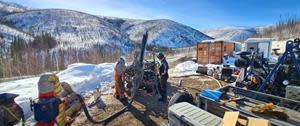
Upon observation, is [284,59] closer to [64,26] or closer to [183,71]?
[183,71]

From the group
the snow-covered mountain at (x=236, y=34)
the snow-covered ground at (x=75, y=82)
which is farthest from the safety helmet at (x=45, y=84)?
the snow-covered mountain at (x=236, y=34)

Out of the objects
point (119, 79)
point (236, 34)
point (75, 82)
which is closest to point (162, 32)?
point (236, 34)

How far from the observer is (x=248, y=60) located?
16.3 ft

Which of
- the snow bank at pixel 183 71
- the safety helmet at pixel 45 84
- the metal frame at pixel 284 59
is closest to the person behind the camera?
the safety helmet at pixel 45 84

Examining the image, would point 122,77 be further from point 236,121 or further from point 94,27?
point 94,27

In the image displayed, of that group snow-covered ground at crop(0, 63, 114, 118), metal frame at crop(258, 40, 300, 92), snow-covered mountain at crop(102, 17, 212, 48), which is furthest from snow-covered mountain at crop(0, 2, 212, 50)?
metal frame at crop(258, 40, 300, 92)

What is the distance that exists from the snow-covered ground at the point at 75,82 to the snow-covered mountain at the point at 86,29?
32.7 metres

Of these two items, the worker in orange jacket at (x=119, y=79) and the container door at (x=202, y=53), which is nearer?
the worker in orange jacket at (x=119, y=79)

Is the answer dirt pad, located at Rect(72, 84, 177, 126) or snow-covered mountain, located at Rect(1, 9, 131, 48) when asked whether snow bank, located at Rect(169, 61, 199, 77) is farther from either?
snow-covered mountain, located at Rect(1, 9, 131, 48)

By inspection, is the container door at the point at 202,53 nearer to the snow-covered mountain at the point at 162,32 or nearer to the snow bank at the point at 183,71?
the snow bank at the point at 183,71

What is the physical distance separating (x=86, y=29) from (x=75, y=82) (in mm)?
59251

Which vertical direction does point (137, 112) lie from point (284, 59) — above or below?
below

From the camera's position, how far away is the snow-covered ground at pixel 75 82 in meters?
7.17

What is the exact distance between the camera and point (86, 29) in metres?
65.0
